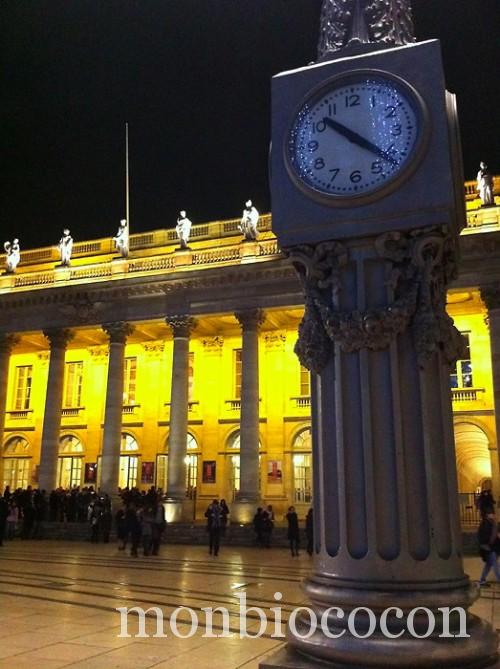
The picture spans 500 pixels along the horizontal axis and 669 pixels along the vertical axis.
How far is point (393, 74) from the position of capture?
4.38 metres

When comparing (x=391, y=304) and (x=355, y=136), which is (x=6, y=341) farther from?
(x=391, y=304)

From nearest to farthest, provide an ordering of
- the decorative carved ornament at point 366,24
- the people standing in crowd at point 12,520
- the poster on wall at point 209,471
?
the decorative carved ornament at point 366,24 → the people standing in crowd at point 12,520 → the poster on wall at point 209,471

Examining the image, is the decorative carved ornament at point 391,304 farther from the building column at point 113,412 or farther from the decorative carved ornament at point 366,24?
the building column at point 113,412

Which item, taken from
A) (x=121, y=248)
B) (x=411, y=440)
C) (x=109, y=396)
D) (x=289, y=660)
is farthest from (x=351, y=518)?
(x=121, y=248)

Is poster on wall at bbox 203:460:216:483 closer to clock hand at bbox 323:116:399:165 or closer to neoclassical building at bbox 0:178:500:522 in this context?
neoclassical building at bbox 0:178:500:522

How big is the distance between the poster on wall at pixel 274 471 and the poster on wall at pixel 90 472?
994 centimetres

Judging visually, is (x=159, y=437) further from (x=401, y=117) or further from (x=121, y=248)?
(x=401, y=117)

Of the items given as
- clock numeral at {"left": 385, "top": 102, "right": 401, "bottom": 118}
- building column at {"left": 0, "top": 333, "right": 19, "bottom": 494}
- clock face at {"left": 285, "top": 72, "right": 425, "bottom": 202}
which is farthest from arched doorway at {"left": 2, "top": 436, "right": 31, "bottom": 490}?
clock numeral at {"left": 385, "top": 102, "right": 401, "bottom": 118}

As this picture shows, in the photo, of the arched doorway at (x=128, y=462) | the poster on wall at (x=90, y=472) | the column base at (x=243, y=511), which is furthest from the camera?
the poster on wall at (x=90, y=472)

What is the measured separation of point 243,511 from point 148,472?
32.0ft

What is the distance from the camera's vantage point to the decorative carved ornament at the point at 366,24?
15.3 feet

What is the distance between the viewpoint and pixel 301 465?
3266cm

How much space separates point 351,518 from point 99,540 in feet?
76.1

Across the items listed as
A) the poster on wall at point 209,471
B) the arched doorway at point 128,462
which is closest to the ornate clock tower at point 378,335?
the poster on wall at point 209,471
